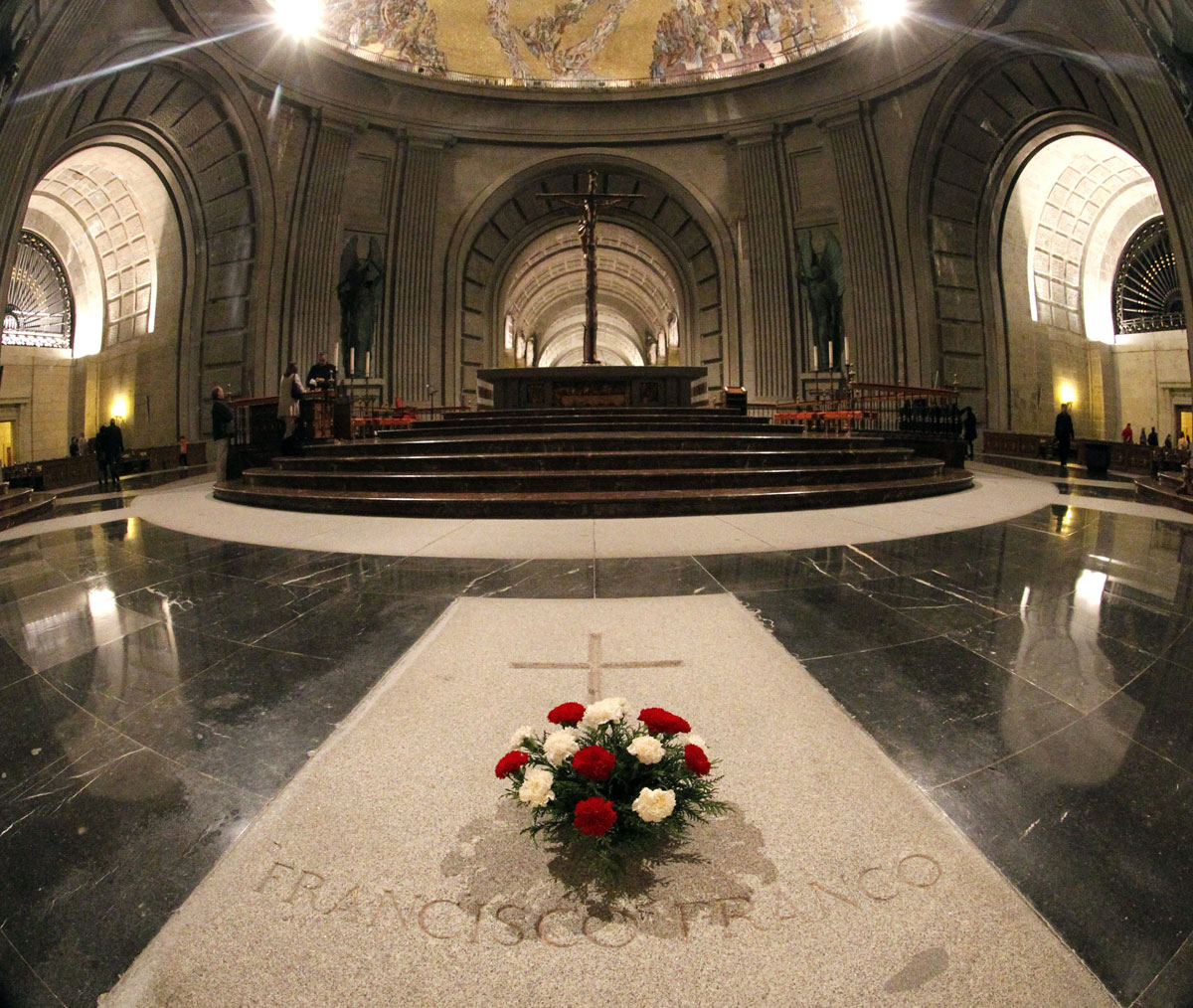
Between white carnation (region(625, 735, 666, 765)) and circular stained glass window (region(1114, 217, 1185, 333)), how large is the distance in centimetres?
2563

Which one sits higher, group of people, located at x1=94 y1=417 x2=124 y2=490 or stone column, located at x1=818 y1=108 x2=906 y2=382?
stone column, located at x1=818 y1=108 x2=906 y2=382

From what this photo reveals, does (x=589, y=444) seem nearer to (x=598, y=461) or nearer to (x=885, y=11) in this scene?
(x=598, y=461)

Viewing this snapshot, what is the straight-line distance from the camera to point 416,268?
17.1 meters

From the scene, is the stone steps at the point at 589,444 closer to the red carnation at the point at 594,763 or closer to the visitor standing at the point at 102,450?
the visitor standing at the point at 102,450

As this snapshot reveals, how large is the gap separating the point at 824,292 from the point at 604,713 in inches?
687

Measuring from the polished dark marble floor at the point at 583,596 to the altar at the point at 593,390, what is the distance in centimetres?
983

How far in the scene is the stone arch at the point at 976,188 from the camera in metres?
13.5

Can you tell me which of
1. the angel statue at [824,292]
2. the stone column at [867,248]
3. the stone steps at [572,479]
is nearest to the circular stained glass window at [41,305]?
the stone steps at [572,479]

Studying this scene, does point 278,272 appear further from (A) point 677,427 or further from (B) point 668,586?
(B) point 668,586

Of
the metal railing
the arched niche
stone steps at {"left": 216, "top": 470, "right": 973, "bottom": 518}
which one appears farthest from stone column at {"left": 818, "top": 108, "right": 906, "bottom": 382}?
the arched niche

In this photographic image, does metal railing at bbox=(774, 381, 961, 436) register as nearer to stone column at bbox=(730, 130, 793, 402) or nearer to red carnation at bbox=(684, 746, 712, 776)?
stone column at bbox=(730, 130, 793, 402)

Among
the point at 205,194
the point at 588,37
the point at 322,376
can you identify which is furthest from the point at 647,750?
the point at 588,37

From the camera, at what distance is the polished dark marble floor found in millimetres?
1012

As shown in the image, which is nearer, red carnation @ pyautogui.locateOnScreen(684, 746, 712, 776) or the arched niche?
red carnation @ pyautogui.locateOnScreen(684, 746, 712, 776)
